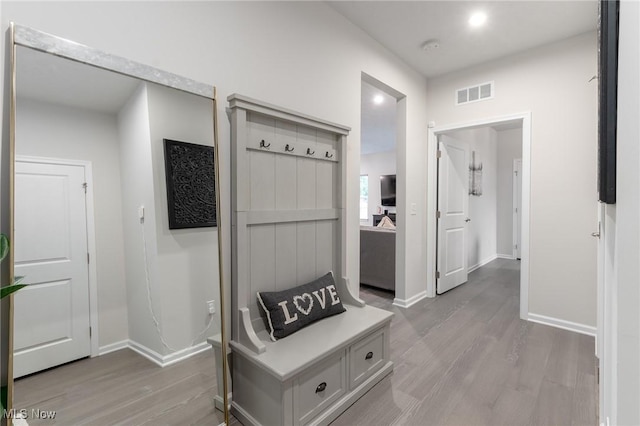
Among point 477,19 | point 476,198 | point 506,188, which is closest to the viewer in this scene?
point 477,19

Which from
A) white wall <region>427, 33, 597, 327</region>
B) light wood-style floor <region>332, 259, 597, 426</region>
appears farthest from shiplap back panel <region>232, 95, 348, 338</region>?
white wall <region>427, 33, 597, 327</region>

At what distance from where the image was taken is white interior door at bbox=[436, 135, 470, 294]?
12.7ft

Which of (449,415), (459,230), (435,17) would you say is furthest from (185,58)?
→ (459,230)

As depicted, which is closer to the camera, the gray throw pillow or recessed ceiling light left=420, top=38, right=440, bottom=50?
the gray throw pillow

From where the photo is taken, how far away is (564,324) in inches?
116

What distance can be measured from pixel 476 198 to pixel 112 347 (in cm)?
580

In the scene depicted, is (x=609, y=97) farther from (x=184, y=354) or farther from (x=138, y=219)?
(x=184, y=354)

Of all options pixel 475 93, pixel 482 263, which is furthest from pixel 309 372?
pixel 482 263

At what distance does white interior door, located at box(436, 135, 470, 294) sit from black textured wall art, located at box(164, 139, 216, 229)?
3046 mm

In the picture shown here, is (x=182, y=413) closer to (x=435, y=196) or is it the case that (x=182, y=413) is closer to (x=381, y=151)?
(x=435, y=196)

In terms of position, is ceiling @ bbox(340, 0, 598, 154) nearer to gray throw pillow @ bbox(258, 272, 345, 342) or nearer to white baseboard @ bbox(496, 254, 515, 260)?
gray throw pillow @ bbox(258, 272, 345, 342)

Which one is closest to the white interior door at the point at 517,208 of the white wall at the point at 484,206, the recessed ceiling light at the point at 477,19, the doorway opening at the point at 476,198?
the doorway opening at the point at 476,198

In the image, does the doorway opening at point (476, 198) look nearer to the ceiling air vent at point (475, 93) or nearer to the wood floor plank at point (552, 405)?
the ceiling air vent at point (475, 93)

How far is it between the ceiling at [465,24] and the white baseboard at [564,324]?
9.01ft
